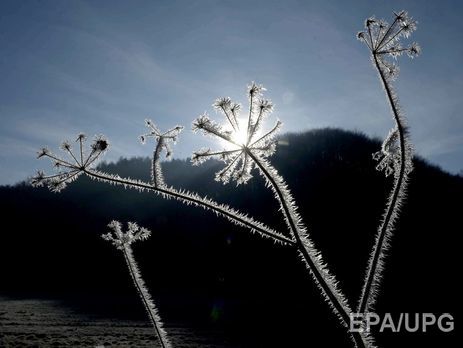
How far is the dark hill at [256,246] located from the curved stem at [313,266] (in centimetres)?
1431

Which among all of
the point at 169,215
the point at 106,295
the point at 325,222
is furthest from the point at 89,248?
the point at 325,222

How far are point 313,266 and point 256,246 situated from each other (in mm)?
31274

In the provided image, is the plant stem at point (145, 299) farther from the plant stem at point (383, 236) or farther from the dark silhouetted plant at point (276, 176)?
the plant stem at point (383, 236)

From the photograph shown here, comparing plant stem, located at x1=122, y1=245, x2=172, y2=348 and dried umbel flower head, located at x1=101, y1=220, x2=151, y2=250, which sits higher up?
dried umbel flower head, located at x1=101, y1=220, x2=151, y2=250

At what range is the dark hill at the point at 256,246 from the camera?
20.7m

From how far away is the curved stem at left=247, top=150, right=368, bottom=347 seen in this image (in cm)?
88

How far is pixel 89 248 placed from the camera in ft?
128

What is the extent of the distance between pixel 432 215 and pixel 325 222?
8539 mm

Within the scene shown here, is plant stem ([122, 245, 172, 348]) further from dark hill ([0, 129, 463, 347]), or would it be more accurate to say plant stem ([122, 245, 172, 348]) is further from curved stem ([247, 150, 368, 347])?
dark hill ([0, 129, 463, 347])

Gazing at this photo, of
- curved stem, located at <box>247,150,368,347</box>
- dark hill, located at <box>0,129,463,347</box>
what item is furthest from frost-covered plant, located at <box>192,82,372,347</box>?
dark hill, located at <box>0,129,463,347</box>

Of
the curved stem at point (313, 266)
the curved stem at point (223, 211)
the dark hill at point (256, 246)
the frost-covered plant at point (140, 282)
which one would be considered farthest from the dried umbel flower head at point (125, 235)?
the dark hill at point (256, 246)

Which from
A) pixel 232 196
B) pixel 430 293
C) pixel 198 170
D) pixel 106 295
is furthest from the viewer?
pixel 198 170

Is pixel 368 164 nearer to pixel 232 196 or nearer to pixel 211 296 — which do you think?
pixel 232 196

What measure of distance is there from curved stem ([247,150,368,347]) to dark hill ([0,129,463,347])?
14.3m
